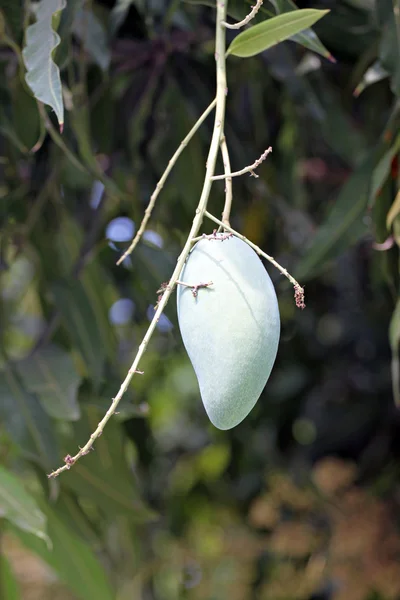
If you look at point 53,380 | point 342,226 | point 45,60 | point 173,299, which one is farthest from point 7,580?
point 45,60

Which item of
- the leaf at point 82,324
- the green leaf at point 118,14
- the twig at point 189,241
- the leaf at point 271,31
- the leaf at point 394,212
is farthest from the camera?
the leaf at point 82,324

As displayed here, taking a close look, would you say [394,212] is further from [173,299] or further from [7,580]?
[7,580]

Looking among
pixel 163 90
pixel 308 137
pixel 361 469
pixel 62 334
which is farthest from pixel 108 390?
pixel 361 469

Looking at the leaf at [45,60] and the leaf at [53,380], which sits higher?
the leaf at [45,60]

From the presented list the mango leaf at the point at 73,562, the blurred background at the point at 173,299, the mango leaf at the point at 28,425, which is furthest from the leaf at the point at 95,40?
the mango leaf at the point at 73,562

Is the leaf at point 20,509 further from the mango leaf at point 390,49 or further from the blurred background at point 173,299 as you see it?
the mango leaf at point 390,49

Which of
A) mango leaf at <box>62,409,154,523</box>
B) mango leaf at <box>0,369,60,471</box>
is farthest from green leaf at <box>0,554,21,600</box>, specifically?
mango leaf at <box>0,369,60,471</box>

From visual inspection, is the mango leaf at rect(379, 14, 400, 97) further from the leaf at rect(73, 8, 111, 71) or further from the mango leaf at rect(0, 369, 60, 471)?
the mango leaf at rect(0, 369, 60, 471)
